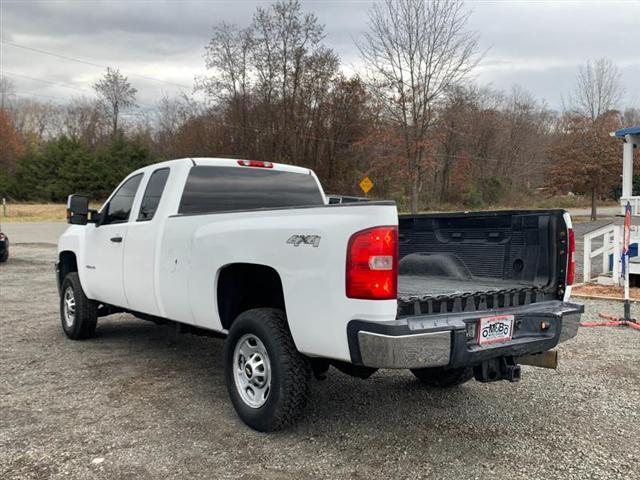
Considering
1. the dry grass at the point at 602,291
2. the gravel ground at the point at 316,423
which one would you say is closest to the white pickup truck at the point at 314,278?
the gravel ground at the point at 316,423

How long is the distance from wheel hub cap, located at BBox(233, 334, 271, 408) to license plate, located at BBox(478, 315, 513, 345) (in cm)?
133

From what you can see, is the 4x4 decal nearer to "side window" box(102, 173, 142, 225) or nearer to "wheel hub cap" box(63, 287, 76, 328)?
"side window" box(102, 173, 142, 225)

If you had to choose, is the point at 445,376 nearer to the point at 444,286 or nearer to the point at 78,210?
the point at 444,286

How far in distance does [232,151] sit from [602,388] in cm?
3721

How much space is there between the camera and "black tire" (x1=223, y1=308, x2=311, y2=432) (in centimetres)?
364

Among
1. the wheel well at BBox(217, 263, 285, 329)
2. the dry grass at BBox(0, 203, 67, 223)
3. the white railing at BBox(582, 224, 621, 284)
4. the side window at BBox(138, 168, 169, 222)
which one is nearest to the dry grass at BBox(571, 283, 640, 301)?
the white railing at BBox(582, 224, 621, 284)

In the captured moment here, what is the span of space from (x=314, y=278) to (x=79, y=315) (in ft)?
12.9

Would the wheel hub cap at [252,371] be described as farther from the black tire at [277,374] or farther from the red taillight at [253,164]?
the red taillight at [253,164]

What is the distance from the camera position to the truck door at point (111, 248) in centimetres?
555

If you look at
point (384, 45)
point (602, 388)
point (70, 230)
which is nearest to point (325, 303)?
point (602, 388)

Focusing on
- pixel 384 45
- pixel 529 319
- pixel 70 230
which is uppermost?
pixel 384 45

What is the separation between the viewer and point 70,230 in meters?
6.80

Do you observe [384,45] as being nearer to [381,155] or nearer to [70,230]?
[381,155]

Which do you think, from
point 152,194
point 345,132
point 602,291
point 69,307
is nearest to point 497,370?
point 152,194
